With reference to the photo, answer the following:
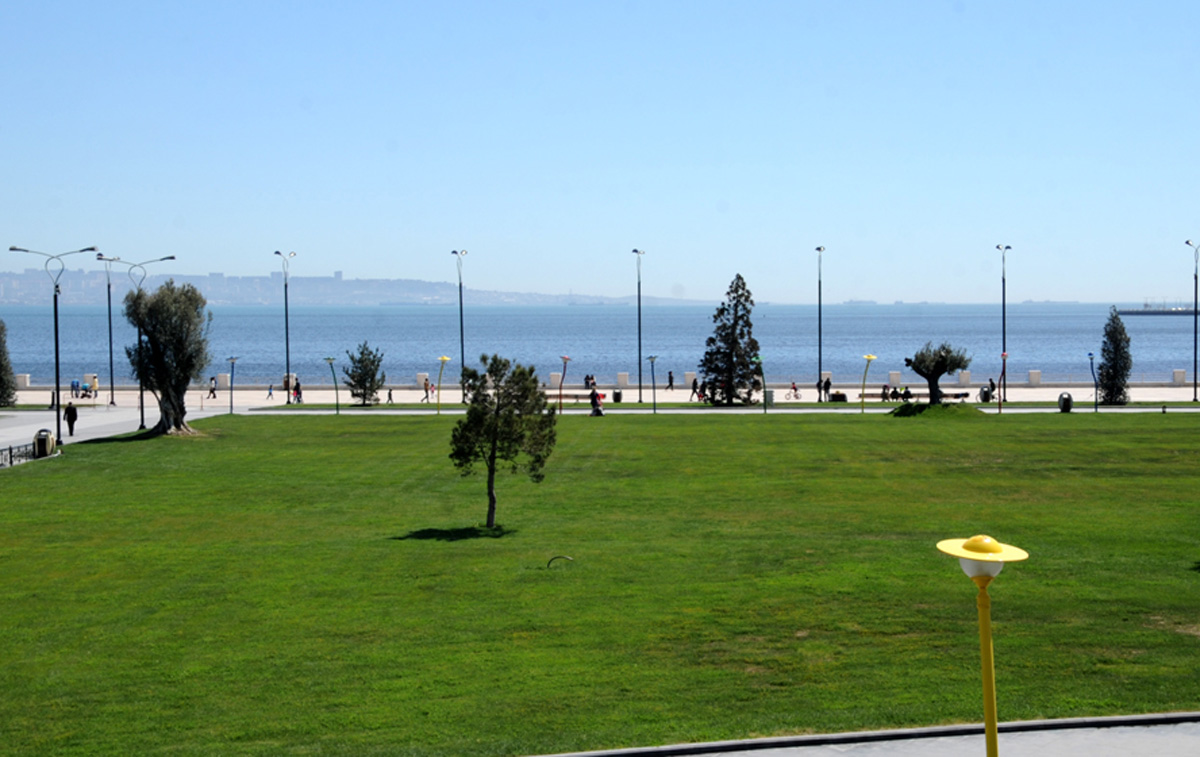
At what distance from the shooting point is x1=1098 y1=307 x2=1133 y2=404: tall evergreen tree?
56.1 m

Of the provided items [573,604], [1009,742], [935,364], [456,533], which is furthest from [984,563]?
[935,364]

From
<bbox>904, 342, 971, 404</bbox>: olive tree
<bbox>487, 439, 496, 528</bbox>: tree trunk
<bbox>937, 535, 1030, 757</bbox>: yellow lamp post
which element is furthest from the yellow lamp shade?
<bbox>904, 342, 971, 404</bbox>: olive tree

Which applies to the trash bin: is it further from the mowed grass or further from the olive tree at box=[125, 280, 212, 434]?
the olive tree at box=[125, 280, 212, 434]

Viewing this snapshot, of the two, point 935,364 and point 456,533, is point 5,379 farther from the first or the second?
point 935,364

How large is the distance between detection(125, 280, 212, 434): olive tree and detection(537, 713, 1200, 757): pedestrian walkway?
121 feet

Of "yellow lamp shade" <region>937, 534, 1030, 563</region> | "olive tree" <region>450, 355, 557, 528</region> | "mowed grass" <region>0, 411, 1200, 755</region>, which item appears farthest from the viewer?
"olive tree" <region>450, 355, 557, 528</region>

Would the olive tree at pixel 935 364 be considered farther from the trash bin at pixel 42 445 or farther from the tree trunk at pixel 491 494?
the trash bin at pixel 42 445

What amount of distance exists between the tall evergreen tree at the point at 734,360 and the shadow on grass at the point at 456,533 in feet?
114

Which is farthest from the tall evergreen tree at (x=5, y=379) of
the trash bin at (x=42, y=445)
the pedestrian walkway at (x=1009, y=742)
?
the pedestrian walkway at (x=1009, y=742)

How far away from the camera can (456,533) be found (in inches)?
883

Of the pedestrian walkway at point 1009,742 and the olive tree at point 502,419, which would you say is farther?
the olive tree at point 502,419

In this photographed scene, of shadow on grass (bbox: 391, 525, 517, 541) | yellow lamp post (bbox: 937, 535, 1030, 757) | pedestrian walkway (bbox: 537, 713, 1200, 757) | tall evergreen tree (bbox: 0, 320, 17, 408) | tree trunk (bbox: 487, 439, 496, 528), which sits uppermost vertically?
tall evergreen tree (bbox: 0, 320, 17, 408)

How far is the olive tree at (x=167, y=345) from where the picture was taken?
42531mm

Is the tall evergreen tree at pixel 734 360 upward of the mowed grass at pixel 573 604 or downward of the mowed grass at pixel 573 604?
upward
